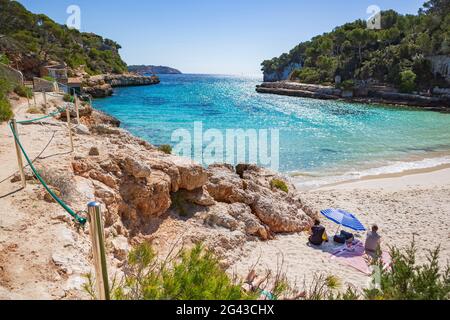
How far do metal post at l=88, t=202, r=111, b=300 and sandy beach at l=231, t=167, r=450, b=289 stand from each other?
3722 millimetres

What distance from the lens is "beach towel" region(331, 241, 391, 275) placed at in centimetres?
815

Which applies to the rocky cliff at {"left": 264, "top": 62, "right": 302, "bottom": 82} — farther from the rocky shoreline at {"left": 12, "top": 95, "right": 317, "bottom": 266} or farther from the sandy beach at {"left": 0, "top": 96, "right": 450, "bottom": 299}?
the rocky shoreline at {"left": 12, "top": 95, "right": 317, "bottom": 266}

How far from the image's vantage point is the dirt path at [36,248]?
3496mm

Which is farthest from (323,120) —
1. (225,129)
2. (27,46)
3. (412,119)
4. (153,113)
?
(27,46)

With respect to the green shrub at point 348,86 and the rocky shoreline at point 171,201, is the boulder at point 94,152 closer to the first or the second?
the rocky shoreline at point 171,201

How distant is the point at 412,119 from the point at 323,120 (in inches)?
464

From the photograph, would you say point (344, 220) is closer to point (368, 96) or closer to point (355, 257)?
point (355, 257)

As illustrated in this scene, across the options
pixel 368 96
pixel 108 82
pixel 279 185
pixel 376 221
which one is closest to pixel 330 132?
pixel 376 221

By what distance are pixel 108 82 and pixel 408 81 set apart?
6565 centimetres

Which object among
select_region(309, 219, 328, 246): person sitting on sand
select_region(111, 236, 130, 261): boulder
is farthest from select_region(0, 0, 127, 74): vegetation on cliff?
select_region(309, 219, 328, 246): person sitting on sand

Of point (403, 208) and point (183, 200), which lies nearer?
point (183, 200)

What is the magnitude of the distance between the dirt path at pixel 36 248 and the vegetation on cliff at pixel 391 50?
225ft

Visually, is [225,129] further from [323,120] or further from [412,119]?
[412,119]
